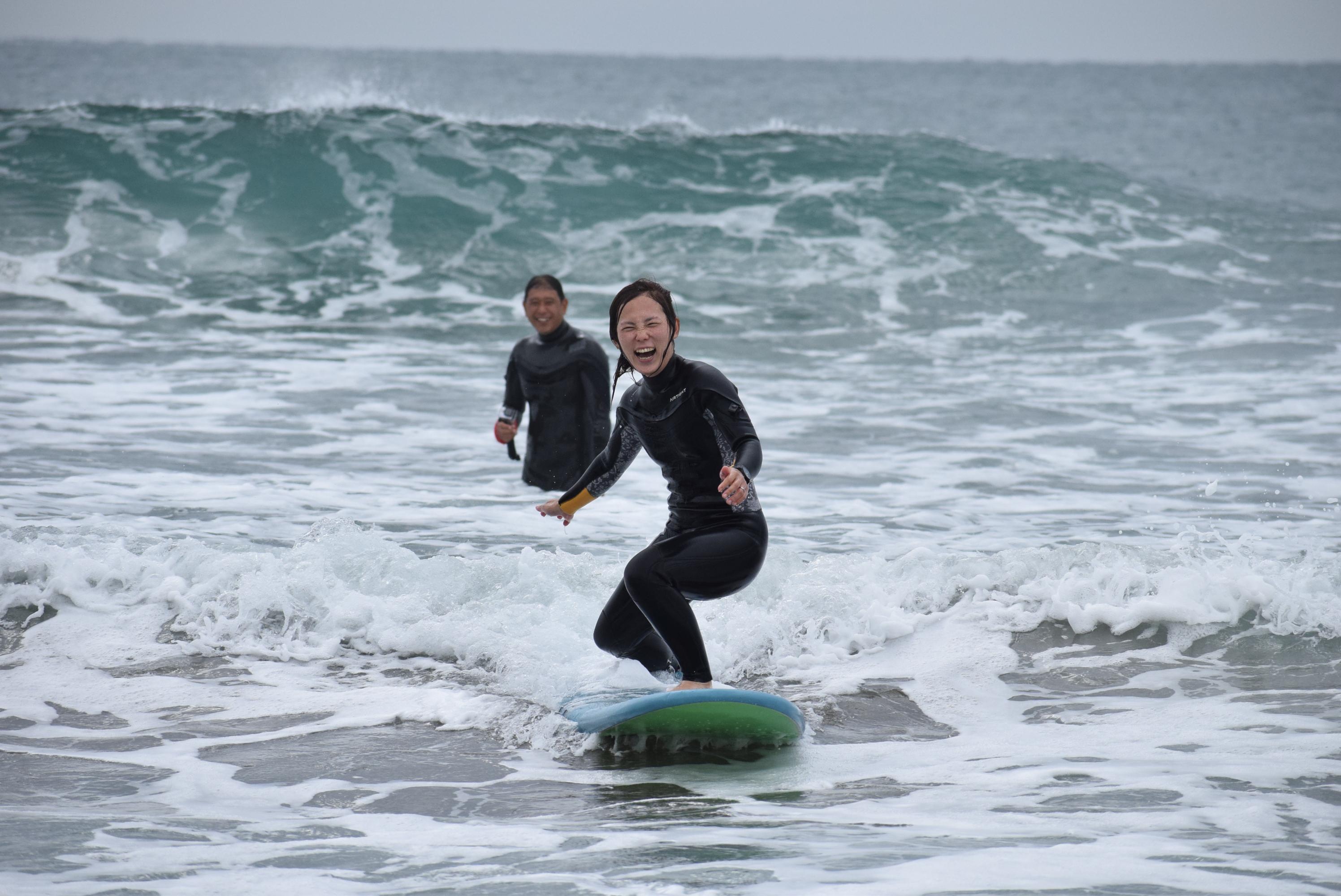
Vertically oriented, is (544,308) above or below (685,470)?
above

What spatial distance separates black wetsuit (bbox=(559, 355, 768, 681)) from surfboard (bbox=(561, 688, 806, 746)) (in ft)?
0.44

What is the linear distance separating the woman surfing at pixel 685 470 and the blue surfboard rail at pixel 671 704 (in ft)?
0.25

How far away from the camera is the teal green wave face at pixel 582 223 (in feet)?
56.6

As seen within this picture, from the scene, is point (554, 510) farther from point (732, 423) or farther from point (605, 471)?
point (732, 423)

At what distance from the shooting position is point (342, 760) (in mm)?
4363

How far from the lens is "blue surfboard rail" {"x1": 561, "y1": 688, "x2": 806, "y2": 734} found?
166 inches

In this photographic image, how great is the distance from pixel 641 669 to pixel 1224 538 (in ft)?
12.5

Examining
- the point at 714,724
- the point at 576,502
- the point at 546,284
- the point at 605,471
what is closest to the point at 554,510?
the point at 576,502

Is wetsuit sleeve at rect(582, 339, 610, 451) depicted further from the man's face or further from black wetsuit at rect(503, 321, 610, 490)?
the man's face

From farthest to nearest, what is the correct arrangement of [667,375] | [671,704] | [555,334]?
[555,334], [667,375], [671,704]

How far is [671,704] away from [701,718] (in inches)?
5.1

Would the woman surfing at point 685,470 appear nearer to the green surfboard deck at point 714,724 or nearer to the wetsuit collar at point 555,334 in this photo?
the green surfboard deck at point 714,724

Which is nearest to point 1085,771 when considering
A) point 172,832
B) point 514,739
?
point 514,739

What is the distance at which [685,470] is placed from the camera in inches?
176
